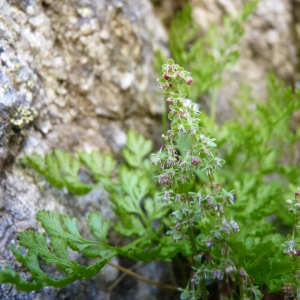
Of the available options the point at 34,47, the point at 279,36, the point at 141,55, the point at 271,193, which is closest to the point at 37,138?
the point at 34,47

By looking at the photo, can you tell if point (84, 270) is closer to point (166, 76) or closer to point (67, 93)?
point (166, 76)

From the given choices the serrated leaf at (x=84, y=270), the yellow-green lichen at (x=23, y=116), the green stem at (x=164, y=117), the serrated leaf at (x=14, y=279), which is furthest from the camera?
the green stem at (x=164, y=117)

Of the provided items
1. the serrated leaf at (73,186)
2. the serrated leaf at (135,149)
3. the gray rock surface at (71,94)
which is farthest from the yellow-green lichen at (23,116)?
the serrated leaf at (135,149)

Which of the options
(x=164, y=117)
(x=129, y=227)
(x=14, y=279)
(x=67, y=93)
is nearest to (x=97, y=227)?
(x=129, y=227)

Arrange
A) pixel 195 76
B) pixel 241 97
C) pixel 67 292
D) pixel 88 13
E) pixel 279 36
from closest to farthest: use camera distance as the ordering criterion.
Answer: pixel 67 292, pixel 88 13, pixel 195 76, pixel 241 97, pixel 279 36

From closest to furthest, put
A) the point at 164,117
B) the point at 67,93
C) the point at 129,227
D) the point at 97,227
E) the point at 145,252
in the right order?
the point at 145,252
the point at 97,227
the point at 129,227
the point at 67,93
the point at 164,117

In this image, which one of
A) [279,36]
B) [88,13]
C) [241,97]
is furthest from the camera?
[279,36]

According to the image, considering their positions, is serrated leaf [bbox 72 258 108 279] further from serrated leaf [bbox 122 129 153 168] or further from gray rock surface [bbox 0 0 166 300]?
serrated leaf [bbox 122 129 153 168]

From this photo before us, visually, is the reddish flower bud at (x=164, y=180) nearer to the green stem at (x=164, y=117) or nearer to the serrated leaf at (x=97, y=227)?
the serrated leaf at (x=97, y=227)

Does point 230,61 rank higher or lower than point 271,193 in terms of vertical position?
higher

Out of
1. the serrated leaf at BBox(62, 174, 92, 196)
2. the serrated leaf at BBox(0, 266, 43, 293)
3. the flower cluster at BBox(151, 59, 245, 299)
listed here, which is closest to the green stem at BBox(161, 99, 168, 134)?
the serrated leaf at BBox(62, 174, 92, 196)

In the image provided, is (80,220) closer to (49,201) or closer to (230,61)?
(49,201)
